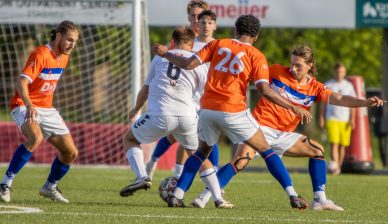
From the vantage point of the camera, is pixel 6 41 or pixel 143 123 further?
pixel 6 41

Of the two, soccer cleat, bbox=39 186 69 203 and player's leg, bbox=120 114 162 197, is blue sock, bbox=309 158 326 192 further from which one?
soccer cleat, bbox=39 186 69 203

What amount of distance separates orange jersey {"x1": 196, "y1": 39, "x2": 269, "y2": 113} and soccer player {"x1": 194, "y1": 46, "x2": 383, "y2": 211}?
0.86 m

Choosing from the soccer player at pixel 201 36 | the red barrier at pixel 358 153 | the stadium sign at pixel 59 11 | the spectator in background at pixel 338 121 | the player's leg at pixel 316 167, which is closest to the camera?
the player's leg at pixel 316 167

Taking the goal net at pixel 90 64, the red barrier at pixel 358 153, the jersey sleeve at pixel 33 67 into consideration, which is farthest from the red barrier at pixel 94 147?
the jersey sleeve at pixel 33 67

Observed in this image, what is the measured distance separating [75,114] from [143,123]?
34.1ft

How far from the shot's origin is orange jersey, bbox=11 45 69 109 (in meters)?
10.1

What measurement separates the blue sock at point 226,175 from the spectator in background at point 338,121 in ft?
23.8

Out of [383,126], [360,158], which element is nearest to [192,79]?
[360,158]

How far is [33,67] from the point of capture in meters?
10.0

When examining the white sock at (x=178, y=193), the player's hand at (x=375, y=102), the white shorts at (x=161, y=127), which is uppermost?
the player's hand at (x=375, y=102)

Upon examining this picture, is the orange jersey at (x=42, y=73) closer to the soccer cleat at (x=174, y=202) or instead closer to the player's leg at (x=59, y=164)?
the player's leg at (x=59, y=164)

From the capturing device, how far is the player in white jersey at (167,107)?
991cm

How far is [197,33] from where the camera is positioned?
1161cm

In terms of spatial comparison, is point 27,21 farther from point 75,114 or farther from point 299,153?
point 299,153
